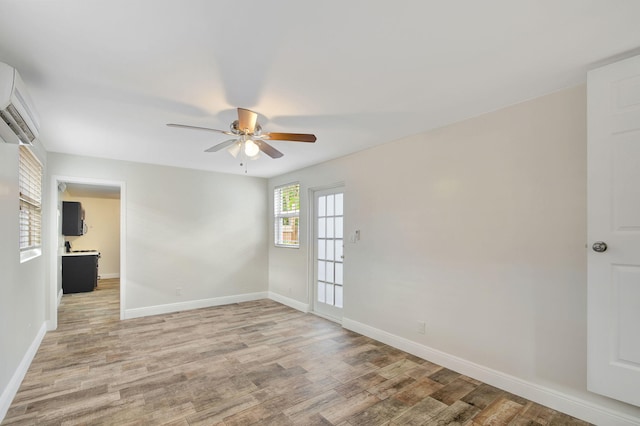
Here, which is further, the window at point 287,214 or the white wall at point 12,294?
the window at point 287,214

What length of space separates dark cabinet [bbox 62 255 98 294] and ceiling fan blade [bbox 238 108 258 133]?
6.39 meters

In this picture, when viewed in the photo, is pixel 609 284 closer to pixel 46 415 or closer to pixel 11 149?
pixel 46 415

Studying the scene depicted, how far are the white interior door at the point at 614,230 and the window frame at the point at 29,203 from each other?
Result: 15.0ft

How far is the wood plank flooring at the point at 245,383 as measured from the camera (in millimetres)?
2230

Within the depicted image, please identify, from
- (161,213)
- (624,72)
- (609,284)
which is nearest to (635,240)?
(609,284)

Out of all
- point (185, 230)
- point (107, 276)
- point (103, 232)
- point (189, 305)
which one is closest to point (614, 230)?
point (185, 230)

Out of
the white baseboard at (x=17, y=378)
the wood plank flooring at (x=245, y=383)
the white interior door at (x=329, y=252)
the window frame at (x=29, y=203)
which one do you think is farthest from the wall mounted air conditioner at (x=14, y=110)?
the white interior door at (x=329, y=252)

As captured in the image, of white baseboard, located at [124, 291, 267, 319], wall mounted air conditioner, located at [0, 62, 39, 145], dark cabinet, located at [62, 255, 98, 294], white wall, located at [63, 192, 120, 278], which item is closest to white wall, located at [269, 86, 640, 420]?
white baseboard, located at [124, 291, 267, 319]

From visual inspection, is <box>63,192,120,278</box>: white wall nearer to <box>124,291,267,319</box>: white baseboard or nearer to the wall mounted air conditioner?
<box>124,291,267,319</box>: white baseboard

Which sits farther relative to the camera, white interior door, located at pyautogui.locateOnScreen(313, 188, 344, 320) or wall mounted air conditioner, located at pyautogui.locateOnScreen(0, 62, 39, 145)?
white interior door, located at pyautogui.locateOnScreen(313, 188, 344, 320)

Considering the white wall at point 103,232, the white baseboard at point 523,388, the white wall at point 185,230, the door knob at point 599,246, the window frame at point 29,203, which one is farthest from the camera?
the white wall at point 103,232

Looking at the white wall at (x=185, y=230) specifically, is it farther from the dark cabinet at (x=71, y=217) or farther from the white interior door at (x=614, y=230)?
the white interior door at (x=614, y=230)

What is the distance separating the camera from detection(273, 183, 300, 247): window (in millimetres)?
5468

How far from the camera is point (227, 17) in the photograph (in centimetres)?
155
